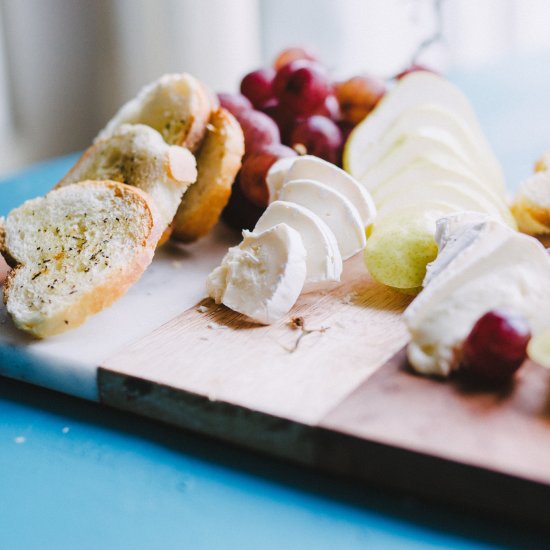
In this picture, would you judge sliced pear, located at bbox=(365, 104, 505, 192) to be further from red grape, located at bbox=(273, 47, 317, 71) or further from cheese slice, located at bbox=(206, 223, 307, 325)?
cheese slice, located at bbox=(206, 223, 307, 325)

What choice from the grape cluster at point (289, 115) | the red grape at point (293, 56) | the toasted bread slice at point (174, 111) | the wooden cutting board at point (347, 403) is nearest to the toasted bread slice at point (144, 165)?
the toasted bread slice at point (174, 111)

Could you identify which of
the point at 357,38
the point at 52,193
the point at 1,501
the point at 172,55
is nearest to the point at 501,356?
the point at 1,501

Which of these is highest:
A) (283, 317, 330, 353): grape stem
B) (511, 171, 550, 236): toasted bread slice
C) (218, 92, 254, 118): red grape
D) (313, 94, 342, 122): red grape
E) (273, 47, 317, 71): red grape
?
(273, 47, 317, 71): red grape

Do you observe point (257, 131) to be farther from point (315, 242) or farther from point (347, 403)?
point (347, 403)

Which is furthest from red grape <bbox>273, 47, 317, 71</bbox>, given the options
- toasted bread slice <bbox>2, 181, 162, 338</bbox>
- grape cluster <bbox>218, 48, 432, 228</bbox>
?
toasted bread slice <bbox>2, 181, 162, 338</bbox>

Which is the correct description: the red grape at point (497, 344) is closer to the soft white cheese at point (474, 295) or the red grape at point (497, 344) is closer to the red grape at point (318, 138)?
the soft white cheese at point (474, 295)

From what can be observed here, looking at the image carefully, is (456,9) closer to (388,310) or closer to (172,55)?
(172,55)
